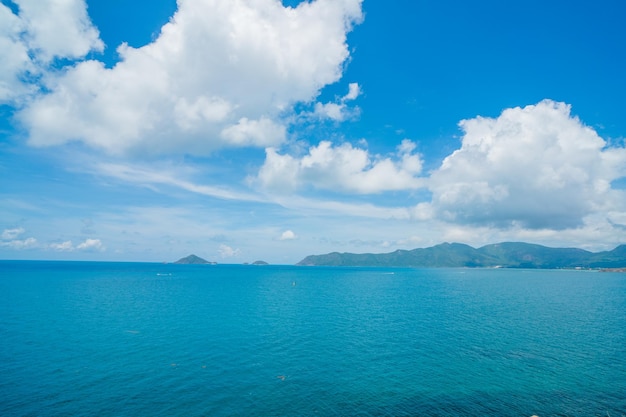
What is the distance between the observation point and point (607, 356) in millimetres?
60250

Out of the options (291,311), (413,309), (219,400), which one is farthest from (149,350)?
(413,309)

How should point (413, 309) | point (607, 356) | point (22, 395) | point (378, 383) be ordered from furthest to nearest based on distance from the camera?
point (413, 309) < point (607, 356) < point (378, 383) < point (22, 395)

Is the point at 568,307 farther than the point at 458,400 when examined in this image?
Yes

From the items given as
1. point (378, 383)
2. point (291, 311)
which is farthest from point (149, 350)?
point (291, 311)

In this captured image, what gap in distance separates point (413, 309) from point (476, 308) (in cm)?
2327

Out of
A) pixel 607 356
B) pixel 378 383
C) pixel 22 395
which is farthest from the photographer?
pixel 607 356

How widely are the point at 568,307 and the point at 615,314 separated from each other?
1452cm

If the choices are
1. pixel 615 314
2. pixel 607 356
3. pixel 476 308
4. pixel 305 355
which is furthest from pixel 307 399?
pixel 615 314

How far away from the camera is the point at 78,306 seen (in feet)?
358

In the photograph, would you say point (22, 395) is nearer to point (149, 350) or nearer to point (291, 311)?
point (149, 350)

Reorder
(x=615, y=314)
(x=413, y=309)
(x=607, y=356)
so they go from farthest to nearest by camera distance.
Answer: (x=413, y=309), (x=615, y=314), (x=607, y=356)

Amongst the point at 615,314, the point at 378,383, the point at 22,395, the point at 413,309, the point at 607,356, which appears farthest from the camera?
the point at 413,309

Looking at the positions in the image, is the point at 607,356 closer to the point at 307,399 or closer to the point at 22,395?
the point at 307,399

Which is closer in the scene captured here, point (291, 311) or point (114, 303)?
point (291, 311)
